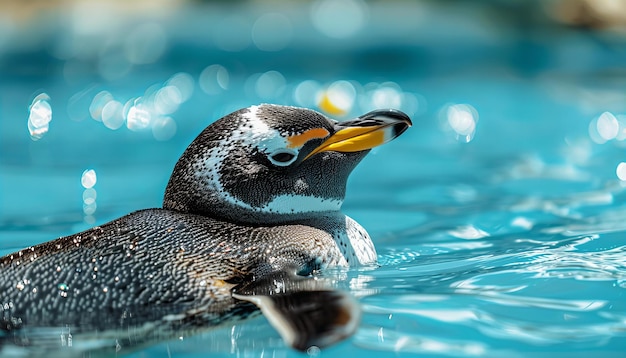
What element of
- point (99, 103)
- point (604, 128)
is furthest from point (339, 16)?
point (604, 128)

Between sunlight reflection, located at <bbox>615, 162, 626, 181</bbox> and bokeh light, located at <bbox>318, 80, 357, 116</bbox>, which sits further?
bokeh light, located at <bbox>318, 80, 357, 116</bbox>

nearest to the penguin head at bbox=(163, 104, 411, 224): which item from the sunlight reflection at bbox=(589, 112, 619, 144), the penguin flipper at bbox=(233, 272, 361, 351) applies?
the penguin flipper at bbox=(233, 272, 361, 351)

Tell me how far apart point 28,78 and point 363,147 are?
6652 millimetres

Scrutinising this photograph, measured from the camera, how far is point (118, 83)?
28.3 feet

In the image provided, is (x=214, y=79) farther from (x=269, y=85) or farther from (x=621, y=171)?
(x=621, y=171)

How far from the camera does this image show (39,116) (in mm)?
7785

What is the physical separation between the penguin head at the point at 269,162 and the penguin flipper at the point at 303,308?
457 mm

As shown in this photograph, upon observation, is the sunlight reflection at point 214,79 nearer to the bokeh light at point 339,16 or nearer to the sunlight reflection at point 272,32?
the sunlight reflection at point 272,32

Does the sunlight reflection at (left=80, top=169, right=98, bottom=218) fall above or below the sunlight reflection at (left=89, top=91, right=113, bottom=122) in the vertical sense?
below

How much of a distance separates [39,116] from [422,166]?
3.60 meters

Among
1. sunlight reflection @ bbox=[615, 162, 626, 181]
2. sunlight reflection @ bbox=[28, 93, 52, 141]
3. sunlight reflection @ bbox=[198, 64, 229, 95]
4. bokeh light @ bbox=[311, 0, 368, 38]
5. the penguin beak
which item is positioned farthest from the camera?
bokeh light @ bbox=[311, 0, 368, 38]

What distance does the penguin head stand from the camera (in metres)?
2.96

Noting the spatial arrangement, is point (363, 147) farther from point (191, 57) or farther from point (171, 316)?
point (191, 57)

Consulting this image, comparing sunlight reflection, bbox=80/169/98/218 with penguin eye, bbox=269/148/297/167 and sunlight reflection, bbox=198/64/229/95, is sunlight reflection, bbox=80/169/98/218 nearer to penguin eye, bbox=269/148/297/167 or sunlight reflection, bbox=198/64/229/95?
penguin eye, bbox=269/148/297/167
